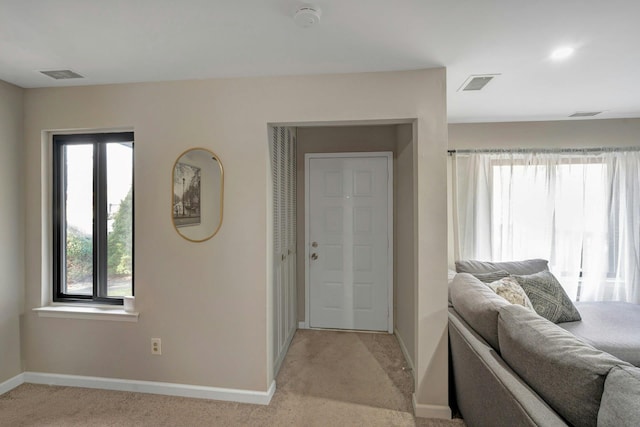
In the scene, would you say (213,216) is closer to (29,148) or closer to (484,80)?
(29,148)

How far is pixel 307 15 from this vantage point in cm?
150

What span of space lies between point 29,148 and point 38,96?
423mm

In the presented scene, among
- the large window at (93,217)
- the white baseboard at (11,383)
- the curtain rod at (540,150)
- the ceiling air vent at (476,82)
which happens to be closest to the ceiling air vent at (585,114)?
the curtain rod at (540,150)

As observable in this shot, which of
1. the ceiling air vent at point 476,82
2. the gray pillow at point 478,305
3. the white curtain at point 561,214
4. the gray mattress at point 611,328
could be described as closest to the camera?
the gray pillow at point 478,305

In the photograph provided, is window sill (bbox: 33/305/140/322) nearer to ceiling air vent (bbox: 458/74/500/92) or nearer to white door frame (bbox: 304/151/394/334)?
white door frame (bbox: 304/151/394/334)

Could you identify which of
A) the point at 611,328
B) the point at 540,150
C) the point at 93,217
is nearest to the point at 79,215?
the point at 93,217

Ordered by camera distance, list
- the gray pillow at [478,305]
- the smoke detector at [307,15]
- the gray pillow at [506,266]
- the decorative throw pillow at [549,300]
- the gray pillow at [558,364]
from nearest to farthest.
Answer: the gray pillow at [558,364]
the smoke detector at [307,15]
the gray pillow at [478,305]
the decorative throw pillow at [549,300]
the gray pillow at [506,266]

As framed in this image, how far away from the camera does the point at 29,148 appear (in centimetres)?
251

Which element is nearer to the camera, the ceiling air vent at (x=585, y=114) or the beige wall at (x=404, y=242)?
the beige wall at (x=404, y=242)

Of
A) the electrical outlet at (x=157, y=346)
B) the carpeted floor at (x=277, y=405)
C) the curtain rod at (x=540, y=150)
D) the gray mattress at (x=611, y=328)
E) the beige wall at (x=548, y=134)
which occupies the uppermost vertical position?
the beige wall at (x=548, y=134)

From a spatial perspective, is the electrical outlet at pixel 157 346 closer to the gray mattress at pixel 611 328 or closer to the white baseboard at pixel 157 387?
the white baseboard at pixel 157 387

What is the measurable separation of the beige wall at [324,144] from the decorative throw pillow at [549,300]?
6.10 feet

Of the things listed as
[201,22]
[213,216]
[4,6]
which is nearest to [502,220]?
[213,216]

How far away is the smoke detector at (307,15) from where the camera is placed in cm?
148
